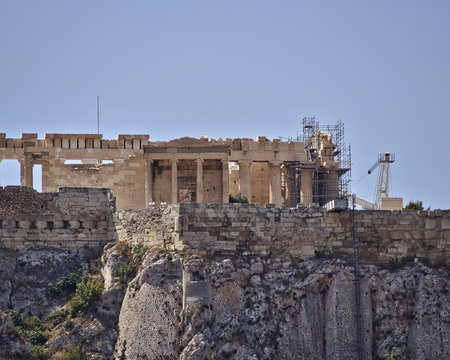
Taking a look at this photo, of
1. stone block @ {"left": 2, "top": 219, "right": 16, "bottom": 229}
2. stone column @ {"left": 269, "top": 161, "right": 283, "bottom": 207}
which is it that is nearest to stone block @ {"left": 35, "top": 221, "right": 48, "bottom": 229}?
stone block @ {"left": 2, "top": 219, "right": 16, "bottom": 229}

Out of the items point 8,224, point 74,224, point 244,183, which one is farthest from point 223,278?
point 244,183

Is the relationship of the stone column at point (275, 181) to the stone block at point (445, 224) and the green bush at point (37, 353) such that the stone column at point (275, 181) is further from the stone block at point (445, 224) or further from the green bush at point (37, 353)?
the green bush at point (37, 353)

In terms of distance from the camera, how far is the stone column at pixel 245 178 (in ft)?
240

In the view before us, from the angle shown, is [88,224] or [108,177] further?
[108,177]

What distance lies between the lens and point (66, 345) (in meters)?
49.0

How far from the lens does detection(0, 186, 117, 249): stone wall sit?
54.2 metres

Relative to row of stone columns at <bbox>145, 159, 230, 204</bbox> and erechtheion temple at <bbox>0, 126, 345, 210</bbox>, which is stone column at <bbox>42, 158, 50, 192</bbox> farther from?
row of stone columns at <bbox>145, 159, 230, 204</bbox>

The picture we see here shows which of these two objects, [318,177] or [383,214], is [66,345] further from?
[318,177]

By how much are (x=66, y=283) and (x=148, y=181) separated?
18.2 metres

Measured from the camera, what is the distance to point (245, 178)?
2901 inches

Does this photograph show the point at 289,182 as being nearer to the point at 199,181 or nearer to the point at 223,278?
the point at 199,181

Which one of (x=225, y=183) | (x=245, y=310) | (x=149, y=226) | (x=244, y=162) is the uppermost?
(x=244, y=162)

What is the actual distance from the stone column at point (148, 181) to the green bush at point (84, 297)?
17772 mm

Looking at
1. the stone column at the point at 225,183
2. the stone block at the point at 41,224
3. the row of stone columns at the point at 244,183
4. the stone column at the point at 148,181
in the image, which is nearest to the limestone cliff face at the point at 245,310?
the stone block at the point at 41,224
